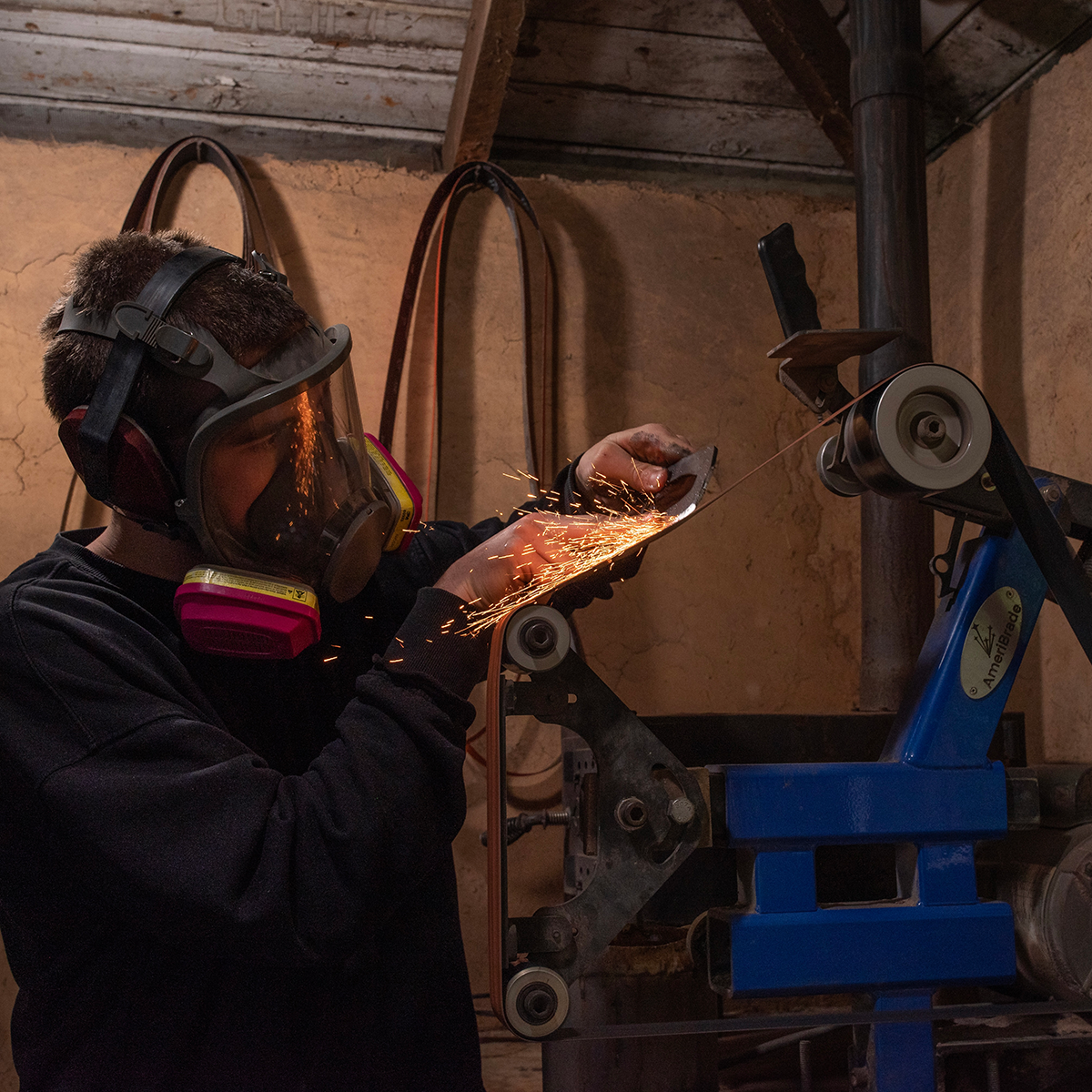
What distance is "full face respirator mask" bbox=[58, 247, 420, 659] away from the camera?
1122mm

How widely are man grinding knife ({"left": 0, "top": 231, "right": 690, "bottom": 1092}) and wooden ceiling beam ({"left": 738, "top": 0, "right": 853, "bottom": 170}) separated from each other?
1.68m

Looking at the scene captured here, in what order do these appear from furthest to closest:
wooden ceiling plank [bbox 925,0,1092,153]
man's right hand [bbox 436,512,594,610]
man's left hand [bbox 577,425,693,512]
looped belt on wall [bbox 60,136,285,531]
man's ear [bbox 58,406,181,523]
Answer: looped belt on wall [bbox 60,136,285,531] < wooden ceiling plank [bbox 925,0,1092,153] < man's left hand [bbox 577,425,693,512] < man's right hand [bbox 436,512,594,610] < man's ear [bbox 58,406,181,523]

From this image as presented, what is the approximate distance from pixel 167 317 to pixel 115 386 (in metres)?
0.11

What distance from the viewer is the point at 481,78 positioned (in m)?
2.38

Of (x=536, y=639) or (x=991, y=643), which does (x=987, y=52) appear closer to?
(x=991, y=643)

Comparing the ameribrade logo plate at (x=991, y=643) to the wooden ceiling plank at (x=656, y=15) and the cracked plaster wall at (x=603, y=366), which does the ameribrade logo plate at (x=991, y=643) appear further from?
the wooden ceiling plank at (x=656, y=15)

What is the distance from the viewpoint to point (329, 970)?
1.24 m

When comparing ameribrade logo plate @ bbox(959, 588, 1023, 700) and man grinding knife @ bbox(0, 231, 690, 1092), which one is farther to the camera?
ameribrade logo plate @ bbox(959, 588, 1023, 700)

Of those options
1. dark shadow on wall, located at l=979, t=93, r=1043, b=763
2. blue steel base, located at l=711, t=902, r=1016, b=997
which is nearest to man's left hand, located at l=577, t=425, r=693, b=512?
blue steel base, located at l=711, t=902, r=1016, b=997

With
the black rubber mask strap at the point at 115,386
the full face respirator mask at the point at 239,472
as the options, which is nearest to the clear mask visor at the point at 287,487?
the full face respirator mask at the point at 239,472

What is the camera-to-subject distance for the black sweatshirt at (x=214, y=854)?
1029 mm

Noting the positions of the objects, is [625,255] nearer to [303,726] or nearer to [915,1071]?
[303,726]

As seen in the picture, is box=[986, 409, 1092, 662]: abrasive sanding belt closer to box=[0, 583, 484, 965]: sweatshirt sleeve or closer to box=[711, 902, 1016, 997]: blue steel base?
box=[711, 902, 1016, 997]: blue steel base

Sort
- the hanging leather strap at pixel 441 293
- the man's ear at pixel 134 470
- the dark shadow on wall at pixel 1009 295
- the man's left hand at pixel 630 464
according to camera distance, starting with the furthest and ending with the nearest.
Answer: the hanging leather strap at pixel 441 293 < the dark shadow on wall at pixel 1009 295 < the man's left hand at pixel 630 464 < the man's ear at pixel 134 470
